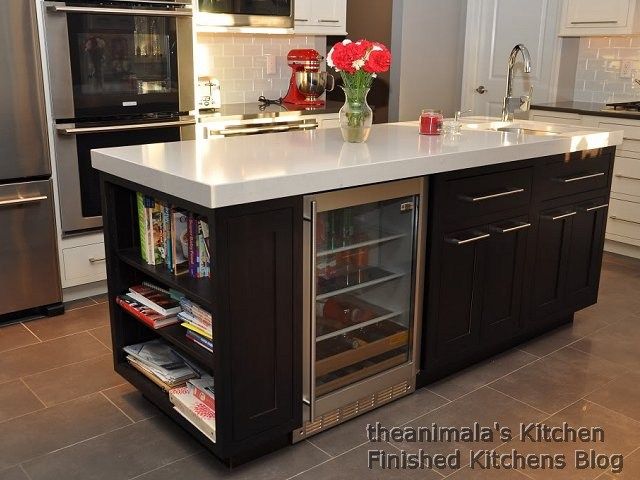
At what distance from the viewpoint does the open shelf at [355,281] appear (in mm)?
2453

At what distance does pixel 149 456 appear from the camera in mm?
2309

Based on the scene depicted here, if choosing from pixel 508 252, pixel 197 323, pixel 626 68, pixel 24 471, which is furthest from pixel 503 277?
pixel 626 68

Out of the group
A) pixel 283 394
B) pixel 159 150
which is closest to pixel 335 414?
pixel 283 394

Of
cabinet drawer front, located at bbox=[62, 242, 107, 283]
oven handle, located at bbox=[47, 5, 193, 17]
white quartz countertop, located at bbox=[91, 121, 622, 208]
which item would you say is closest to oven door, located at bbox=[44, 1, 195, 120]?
oven handle, located at bbox=[47, 5, 193, 17]

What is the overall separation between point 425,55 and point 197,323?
380 centimetres

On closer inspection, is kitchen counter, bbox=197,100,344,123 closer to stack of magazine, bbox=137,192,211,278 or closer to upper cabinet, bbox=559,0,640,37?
stack of magazine, bbox=137,192,211,278

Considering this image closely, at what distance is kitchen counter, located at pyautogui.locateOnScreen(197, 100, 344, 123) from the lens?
164 inches

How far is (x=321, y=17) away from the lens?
4957mm

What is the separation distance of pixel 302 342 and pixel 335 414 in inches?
Answer: 15.3

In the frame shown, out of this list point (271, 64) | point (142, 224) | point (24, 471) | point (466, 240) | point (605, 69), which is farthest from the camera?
point (605, 69)

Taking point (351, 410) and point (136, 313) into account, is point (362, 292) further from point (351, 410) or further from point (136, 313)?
point (136, 313)

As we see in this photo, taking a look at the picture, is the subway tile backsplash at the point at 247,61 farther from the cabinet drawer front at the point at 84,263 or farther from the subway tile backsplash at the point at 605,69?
the subway tile backsplash at the point at 605,69

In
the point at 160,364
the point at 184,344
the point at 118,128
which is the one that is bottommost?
the point at 160,364

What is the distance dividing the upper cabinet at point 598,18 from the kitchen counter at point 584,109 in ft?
1.68
